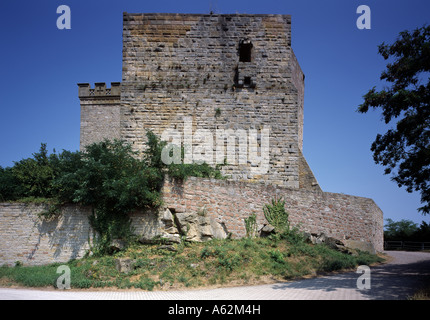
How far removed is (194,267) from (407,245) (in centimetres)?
2053

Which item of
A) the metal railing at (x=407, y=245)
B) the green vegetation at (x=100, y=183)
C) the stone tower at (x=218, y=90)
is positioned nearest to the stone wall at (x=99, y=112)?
the stone tower at (x=218, y=90)

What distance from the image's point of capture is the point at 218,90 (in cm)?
1641

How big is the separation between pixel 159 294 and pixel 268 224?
5764 mm

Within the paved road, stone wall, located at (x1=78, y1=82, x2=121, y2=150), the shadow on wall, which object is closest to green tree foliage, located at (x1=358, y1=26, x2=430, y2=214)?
the paved road

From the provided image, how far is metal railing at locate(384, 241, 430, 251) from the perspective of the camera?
2573 centimetres

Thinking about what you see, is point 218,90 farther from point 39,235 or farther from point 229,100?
point 39,235

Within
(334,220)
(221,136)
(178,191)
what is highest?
(221,136)

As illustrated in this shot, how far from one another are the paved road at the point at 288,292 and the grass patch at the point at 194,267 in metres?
0.59

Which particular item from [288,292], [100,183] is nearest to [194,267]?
[288,292]

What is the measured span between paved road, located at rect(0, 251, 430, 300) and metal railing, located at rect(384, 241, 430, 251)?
641 inches

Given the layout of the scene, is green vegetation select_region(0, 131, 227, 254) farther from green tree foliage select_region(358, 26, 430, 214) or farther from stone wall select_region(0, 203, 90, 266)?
green tree foliage select_region(358, 26, 430, 214)

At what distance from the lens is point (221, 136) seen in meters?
16.2

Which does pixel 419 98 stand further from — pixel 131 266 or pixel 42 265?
pixel 42 265
